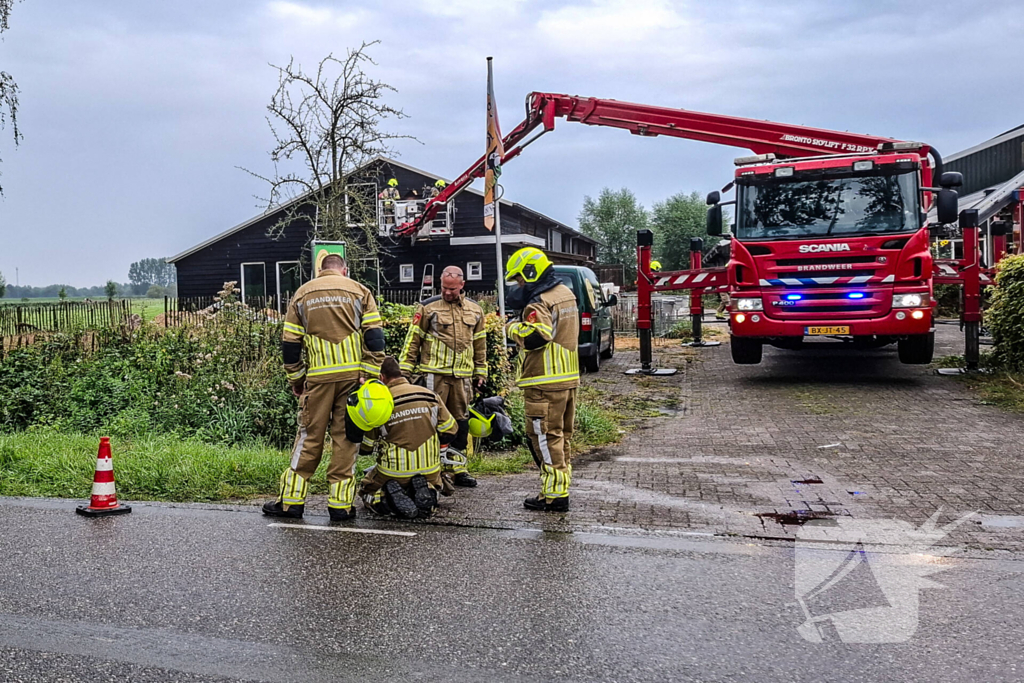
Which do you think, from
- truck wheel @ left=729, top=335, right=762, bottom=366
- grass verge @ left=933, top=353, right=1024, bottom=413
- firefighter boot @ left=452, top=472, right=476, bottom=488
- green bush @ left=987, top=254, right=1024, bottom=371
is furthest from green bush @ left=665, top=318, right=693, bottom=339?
firefighter boot @ left=452, top=472, right=476, bottom=488

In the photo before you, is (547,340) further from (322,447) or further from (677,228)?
(677,228)

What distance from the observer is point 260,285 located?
38062 mm

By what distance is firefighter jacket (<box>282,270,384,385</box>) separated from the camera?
21.1 feet

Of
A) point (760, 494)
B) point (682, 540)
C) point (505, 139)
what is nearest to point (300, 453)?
point (682, 540)

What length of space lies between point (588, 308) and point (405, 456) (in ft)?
28.6

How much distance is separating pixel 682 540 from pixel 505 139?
1229cm

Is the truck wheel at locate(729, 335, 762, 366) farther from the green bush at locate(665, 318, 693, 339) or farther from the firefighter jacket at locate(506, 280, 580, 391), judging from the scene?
the green bush at locate(665, 318, 693, 339)

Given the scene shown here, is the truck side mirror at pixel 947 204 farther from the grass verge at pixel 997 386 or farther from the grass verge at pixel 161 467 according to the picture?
the grass verge at pixel 161 467

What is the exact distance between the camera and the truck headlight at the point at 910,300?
12.4 meters

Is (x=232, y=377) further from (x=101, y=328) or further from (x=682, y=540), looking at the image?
(x=682, y=540)

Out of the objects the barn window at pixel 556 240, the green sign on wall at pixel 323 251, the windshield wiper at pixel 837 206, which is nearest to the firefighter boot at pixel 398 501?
the green sign on wall at pixel 323 251

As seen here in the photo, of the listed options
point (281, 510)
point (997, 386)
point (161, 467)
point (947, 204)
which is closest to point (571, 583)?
point (281, 510)

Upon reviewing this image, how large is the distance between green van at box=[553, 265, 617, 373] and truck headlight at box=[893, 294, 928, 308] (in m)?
4.59

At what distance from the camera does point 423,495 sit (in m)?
6.47
